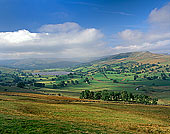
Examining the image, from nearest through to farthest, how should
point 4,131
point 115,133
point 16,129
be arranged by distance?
point 4,131 < point 16,129 < point 115,133

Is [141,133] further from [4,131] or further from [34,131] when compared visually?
[4,131]

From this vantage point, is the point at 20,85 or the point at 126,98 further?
the point at 20,85

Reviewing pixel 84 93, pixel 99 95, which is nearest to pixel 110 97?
pixel 99 95

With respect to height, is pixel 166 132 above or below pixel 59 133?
below

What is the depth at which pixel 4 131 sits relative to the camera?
1934cm

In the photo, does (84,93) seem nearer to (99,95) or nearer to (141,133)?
(99,95)

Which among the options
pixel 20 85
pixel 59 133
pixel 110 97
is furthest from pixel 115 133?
pixel 20 85

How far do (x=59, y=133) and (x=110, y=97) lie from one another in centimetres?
10858

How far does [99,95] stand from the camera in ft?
431

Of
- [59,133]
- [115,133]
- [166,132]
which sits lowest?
[166,132]

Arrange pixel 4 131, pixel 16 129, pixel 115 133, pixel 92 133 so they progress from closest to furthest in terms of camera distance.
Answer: pixel 4 131
pixel 16 129
pixel 92 133
pixel 115 133

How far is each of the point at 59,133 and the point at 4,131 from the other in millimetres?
8401

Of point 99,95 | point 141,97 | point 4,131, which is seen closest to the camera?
point 4,131

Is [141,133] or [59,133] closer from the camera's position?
[59,133]
